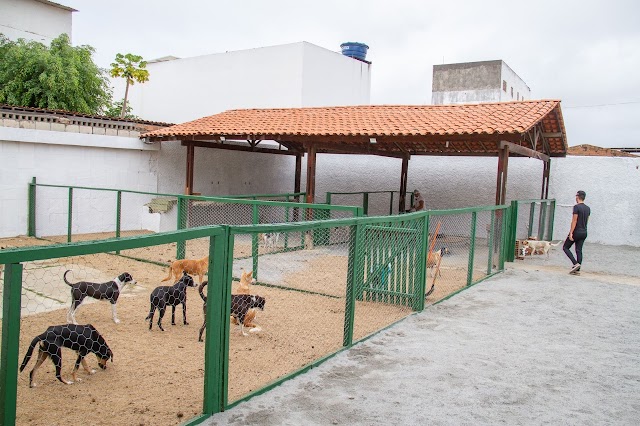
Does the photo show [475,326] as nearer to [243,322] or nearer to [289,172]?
[243,322]

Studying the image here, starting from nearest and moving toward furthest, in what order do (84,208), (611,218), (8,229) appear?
(8,229), (84,208), (611,218)

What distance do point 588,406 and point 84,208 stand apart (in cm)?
1176

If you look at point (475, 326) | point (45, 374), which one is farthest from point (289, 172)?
point (45, 374)

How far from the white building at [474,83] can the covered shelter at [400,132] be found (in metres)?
16.5

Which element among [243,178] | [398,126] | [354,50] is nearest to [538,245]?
[398,126]

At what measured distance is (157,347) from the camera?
5215mm

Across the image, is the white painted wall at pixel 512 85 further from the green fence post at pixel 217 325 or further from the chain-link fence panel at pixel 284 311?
the green fence post at pixel 217 325

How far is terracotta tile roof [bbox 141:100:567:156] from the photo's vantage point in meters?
11.7

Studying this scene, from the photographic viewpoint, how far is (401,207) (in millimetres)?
16078

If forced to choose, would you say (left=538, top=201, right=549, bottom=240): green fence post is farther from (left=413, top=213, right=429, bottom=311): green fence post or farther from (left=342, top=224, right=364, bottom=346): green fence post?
(left=342, top=224, right=364, bottom=346): green fence post

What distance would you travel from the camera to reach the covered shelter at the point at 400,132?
11641mm

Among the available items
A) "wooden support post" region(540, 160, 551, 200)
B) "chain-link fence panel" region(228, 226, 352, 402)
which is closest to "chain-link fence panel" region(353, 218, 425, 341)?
"chain-link fence panel" region(228, 226, 352, 402)

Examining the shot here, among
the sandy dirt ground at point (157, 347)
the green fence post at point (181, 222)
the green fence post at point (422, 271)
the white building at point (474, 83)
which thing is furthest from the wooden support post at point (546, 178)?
the white building at point (474, 83)

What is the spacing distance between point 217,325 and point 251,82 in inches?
863
